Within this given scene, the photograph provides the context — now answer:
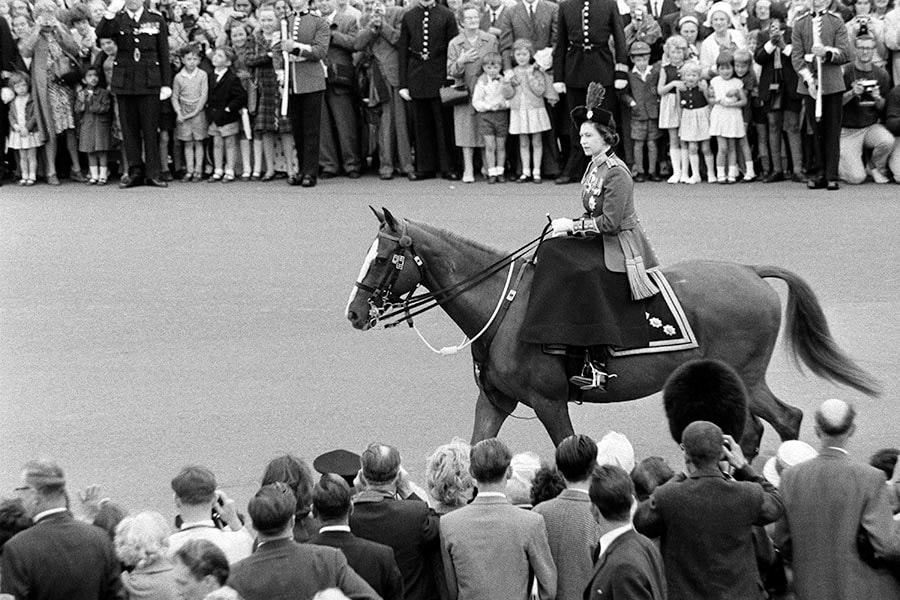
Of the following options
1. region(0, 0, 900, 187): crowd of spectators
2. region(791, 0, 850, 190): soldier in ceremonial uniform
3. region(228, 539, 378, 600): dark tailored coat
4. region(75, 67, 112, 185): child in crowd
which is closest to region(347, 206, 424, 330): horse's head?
region(228, 539, 378, 600): dark tailored coat

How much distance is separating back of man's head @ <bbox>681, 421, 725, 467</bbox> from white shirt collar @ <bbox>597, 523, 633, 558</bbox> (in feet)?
1.35

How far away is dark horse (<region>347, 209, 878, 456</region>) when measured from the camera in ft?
27.2

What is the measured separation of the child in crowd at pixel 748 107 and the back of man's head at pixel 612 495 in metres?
11.4

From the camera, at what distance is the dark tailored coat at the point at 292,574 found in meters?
5.31

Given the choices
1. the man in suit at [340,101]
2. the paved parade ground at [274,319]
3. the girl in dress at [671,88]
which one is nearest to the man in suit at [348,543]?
the paved parade ground at [274,319]

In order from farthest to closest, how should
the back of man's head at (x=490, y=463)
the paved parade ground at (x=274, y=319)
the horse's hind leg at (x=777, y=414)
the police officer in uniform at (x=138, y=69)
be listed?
the police officer in uniform at (x=138, y=69), the paved parade ground at (x=274, y=319), the horse's hind leg at (x=777, y=414), the back of man's head at (x=490, y=463)

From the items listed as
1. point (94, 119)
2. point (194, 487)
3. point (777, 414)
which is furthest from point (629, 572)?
point (94, 119)

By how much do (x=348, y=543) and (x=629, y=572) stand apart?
1.02 metres

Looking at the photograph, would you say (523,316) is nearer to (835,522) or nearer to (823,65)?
(835,522)

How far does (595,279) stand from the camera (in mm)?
8273

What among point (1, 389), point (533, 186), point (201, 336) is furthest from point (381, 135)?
point (1, 389)

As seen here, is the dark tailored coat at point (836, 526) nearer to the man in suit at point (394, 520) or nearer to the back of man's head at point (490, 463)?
the back of man's head at point (490, 463)

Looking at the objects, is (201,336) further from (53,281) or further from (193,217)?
(193,217)

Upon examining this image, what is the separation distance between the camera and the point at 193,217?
15773 mm
